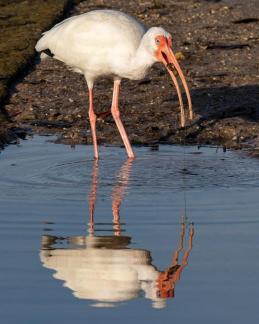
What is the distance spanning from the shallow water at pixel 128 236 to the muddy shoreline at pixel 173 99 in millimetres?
823

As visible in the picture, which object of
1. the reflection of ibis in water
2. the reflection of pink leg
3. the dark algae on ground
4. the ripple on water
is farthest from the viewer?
the dark algae on ground

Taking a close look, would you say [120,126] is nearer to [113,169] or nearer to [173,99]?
[113,169]

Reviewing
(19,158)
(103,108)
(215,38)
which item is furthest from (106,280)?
(215,38)

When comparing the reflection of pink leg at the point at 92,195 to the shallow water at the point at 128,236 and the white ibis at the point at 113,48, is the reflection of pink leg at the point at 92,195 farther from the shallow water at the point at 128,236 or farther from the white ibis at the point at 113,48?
the white ibis at the point at 113,48

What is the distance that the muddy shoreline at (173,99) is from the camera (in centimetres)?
1256

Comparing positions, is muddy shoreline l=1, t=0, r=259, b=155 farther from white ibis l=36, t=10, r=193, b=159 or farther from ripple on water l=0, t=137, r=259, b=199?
white ibis l=36, t=10, r=193, b=159

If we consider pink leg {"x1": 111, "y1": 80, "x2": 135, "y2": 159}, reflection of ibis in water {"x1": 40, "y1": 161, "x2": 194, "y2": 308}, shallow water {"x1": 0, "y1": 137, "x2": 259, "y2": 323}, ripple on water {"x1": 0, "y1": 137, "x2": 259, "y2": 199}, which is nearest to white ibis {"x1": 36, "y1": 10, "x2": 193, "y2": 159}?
pink leg {"x1": 111, "y1": 80, "x2": 135, "y2": 159}

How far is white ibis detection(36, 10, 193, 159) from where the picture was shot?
10.9m

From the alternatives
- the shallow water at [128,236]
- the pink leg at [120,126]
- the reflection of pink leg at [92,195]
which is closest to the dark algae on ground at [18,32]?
the pink leg at [120,126]

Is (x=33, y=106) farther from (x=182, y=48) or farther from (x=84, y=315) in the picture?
(x=84, y=315)

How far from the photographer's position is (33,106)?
13.9 metres

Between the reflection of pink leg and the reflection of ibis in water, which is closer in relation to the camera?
the reflection of ibis in water

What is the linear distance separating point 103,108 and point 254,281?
7.10 m

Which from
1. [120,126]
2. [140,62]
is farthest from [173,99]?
[140,62]
